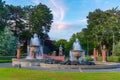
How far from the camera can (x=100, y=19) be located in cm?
10825

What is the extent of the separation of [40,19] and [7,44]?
28.7 m

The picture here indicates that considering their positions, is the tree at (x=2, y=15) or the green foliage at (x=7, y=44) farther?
the tree at (x=2, y=15)

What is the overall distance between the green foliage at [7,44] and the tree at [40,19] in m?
20.7

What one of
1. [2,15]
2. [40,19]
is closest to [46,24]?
[40,19]

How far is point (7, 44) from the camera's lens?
82688mm

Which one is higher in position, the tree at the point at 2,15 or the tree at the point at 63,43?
the tree at the point at 2,15

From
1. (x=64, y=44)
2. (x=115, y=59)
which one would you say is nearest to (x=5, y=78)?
(x=115, y=59)

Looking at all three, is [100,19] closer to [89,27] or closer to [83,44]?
[89,27]

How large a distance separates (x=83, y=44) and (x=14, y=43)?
4917 cm

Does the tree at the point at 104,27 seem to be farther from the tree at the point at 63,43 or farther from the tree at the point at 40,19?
the tree at the point at 63,43

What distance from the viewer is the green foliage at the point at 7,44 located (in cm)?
8112

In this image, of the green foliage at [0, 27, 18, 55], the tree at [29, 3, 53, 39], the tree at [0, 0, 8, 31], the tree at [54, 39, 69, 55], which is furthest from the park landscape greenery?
the tree at [54, 39, 69, 55]

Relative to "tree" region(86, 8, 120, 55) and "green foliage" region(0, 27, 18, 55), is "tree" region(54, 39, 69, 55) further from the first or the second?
"green foliage" region(0, 27, 18, 55)

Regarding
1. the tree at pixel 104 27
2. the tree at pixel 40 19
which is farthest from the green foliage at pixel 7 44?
the tree at pixel 104 27
